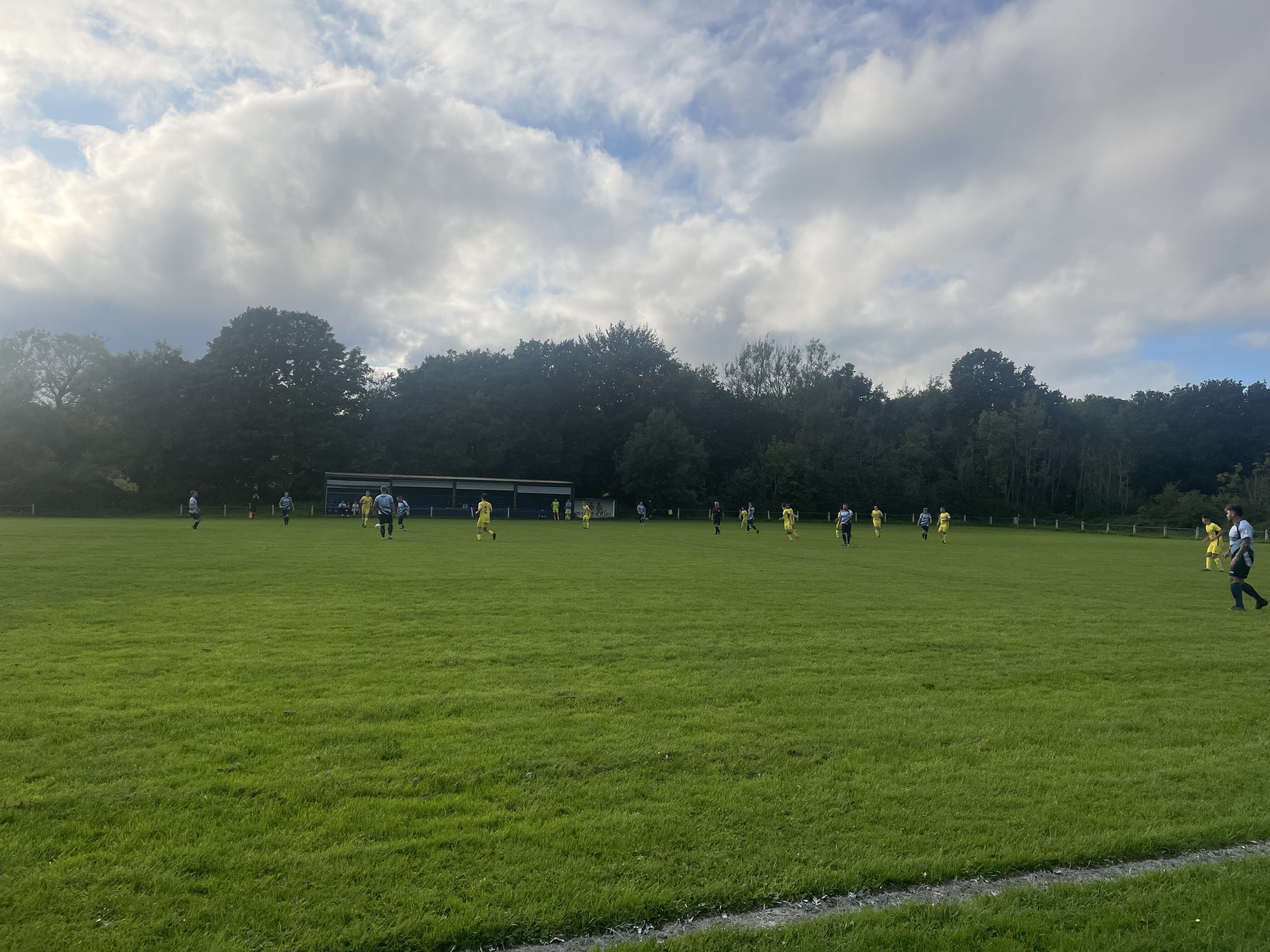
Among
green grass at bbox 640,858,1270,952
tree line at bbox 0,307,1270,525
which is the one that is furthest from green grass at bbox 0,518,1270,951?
tree line at bbox 0,307,1270,525

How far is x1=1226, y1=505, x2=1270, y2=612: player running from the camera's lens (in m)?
14.5

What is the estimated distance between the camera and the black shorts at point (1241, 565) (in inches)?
572

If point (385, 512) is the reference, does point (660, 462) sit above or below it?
above

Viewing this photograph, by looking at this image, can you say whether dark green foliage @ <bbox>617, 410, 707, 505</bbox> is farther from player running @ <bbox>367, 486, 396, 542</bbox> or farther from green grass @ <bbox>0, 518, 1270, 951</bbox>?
green grass @ <bbox>0, 518, 1270, 951</bbox>

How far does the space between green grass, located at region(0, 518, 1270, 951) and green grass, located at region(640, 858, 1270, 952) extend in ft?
0.94

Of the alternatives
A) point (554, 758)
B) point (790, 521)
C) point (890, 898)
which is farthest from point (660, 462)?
point (890, 898)

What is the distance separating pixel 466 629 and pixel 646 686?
3939 mm

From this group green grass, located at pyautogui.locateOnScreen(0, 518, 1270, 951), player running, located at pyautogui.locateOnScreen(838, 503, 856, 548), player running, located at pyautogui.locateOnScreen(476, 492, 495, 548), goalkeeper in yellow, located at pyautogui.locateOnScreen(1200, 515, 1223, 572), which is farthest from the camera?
player running, located at pyautogui.locateOnScreen(838, 503, 856, 548)

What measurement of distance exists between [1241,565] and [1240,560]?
12cm

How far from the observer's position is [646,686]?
7.78 m

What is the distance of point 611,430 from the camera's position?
79.2 m

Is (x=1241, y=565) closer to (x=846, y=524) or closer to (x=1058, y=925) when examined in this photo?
(x=1058, y=925)

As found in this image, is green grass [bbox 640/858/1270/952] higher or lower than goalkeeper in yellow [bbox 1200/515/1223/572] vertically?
lower

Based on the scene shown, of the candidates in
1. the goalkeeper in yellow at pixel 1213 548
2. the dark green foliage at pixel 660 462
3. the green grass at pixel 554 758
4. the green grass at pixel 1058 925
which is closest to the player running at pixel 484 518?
the green grass at pixel 554 758
